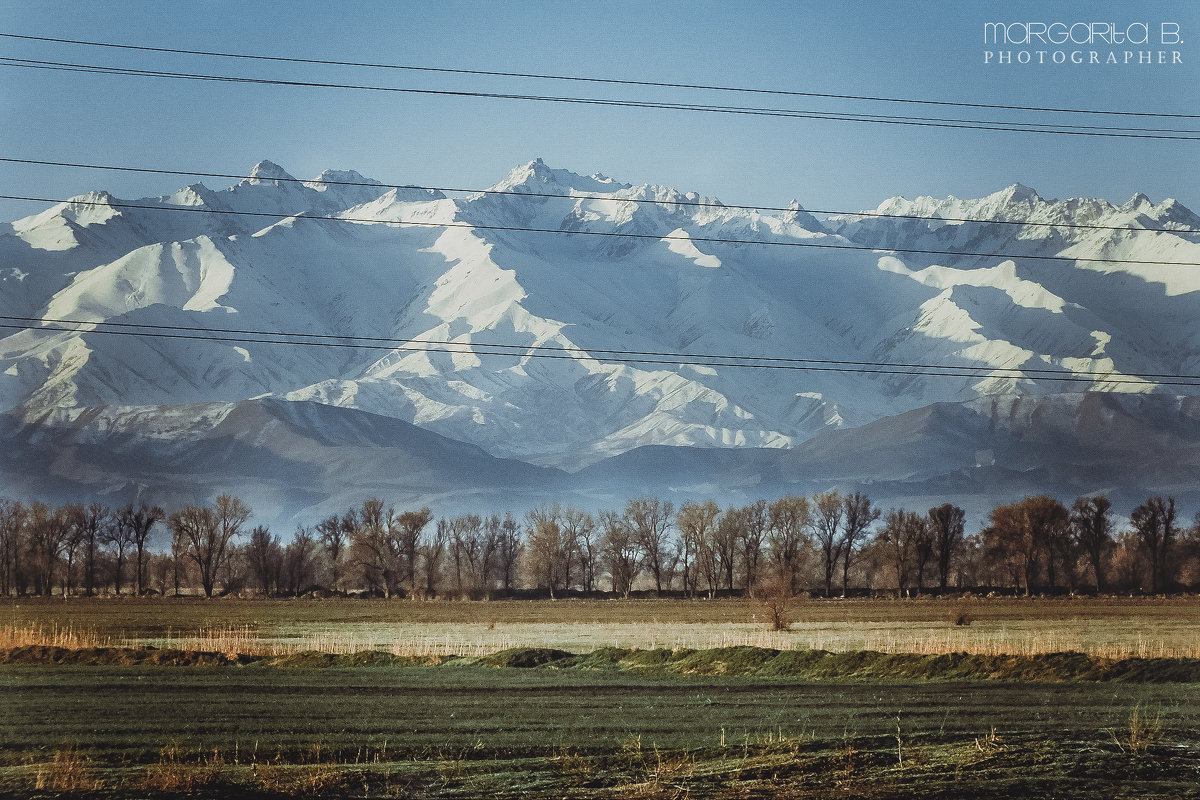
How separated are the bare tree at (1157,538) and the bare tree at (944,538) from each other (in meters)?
24.4

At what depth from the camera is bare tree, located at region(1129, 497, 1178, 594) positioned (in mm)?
165000

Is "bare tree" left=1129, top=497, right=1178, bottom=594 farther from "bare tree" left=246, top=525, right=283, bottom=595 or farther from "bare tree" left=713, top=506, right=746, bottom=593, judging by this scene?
"bare tree" left=246, top=525, right=283, bottom=595

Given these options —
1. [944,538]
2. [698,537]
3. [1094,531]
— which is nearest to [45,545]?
[698,537]

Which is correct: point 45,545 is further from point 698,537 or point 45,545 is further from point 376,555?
point 698,537

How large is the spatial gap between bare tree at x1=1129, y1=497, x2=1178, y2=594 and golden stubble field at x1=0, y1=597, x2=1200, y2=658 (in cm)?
3153

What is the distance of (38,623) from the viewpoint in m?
95.1

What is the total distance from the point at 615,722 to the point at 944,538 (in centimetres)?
14630

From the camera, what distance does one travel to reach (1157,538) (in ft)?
554

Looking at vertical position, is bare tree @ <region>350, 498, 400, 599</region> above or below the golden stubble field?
above

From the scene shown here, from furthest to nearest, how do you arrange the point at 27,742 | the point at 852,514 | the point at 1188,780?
the point at 852,514 → the point at 27,742 → the point at 1188,780

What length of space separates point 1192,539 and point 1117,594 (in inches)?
1241

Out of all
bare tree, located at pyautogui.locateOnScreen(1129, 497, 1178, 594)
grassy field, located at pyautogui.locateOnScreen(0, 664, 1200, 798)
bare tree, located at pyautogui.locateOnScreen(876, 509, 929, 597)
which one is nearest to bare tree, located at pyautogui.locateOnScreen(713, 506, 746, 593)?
bare tree, located at pyautogui.locateOnScreen(876, 509, 929, 597)

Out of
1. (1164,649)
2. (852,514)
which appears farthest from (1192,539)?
(1164,649)

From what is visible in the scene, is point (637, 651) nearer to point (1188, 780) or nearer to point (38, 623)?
point (1188, 780)
